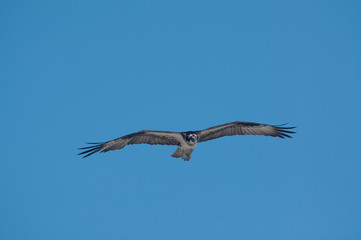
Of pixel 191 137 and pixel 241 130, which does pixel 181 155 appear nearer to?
pixel 191 137

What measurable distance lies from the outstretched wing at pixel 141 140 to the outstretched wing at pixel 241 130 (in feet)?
4.69

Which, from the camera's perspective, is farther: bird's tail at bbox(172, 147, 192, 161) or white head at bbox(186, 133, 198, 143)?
bird's tail at bbox(172, 147, 192, 161)

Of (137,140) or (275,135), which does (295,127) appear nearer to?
(275,135)

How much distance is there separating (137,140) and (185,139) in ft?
7.93

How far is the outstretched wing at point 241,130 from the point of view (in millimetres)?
19797

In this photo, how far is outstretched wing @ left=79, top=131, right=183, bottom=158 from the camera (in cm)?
1867

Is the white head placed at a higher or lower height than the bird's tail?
higher

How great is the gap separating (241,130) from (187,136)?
3.30m

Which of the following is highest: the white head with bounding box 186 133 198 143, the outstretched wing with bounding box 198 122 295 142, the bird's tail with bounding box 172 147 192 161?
the outstretched wing with bounding box 198 122 295 142

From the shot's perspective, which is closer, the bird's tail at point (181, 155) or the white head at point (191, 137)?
the white head at point (191, 137)

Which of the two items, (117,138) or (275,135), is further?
(275,135)

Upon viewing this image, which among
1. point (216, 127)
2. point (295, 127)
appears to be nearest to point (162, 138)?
point (216, 127)

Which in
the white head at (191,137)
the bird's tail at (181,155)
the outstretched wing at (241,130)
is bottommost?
the bird's tail at (181,155)

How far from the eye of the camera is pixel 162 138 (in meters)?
19.4
